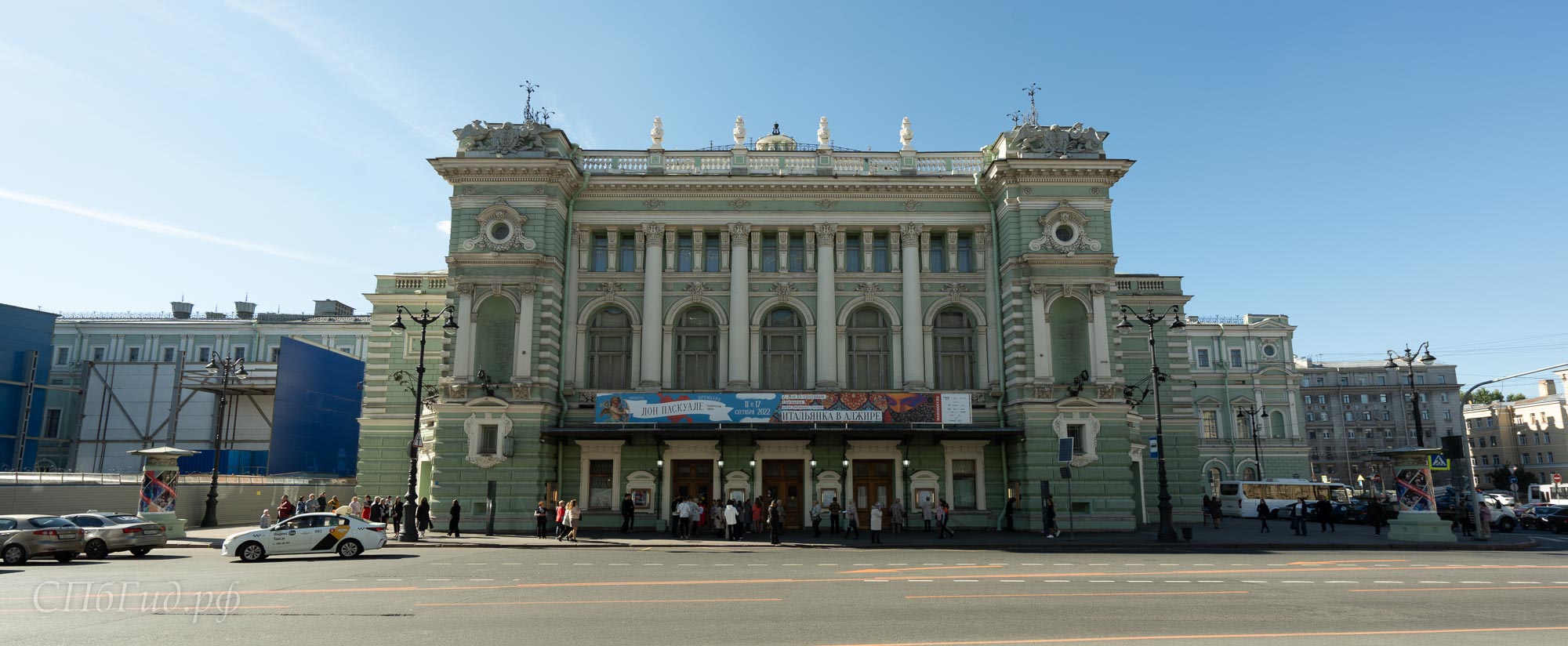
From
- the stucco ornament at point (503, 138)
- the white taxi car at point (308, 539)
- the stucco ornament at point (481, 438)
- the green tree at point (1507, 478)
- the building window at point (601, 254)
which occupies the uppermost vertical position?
the stucco ornament at point (503, 138)

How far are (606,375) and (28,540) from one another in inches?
738

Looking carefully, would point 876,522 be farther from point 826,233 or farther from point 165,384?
point 165,384

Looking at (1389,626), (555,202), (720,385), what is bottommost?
(1389,626)

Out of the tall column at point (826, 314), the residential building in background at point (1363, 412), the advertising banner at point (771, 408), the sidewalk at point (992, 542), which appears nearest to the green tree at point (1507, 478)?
the residential building in background at point (1363, 412)

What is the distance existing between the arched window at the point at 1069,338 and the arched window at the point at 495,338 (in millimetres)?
21272

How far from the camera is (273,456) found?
51.4 m

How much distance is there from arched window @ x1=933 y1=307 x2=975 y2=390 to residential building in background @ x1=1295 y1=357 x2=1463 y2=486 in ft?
276

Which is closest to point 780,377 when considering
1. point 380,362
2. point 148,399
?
point 380,362

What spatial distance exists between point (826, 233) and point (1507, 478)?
10567cm

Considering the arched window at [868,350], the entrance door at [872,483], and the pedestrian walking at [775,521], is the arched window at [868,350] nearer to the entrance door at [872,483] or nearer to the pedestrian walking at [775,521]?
the entrance door at [872,483]

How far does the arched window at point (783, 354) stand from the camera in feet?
121

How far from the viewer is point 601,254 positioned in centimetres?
3784

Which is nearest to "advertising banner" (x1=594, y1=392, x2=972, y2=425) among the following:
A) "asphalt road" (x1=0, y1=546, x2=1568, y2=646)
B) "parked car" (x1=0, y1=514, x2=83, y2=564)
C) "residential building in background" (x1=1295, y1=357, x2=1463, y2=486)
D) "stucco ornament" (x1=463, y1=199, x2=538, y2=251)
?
"stucco ornament" (x1=463, y1=199, x2=538, y2=251)

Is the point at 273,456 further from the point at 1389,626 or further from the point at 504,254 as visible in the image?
the point at 1389,626
